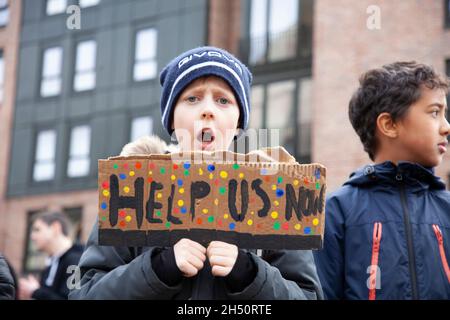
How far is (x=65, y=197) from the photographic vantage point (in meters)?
25.3

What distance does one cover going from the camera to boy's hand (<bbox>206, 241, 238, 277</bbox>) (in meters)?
2.52

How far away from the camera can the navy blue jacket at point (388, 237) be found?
11.5 feet

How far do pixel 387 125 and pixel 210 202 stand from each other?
156 cm

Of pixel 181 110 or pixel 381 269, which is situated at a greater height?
pixel 181 110

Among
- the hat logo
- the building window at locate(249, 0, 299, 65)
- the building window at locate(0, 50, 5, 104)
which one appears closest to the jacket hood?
the hat logo

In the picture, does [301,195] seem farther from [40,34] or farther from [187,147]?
[40,34]

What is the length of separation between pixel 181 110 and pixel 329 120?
57.4 feet

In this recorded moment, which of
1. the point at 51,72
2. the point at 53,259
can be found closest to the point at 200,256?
the point at 53,259

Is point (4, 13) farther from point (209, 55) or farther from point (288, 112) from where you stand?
point (209, 55)

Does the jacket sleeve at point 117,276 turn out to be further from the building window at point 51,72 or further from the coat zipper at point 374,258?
the building window at point 51,72

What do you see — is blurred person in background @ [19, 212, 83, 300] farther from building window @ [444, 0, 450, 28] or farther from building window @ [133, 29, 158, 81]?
building window @ [133, 29, 158, 81]

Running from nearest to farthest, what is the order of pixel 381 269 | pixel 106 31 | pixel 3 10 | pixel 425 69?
pixel 381 269, pixel 425 69, pixel 106 31, pixel 3 10

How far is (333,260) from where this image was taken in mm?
3670
